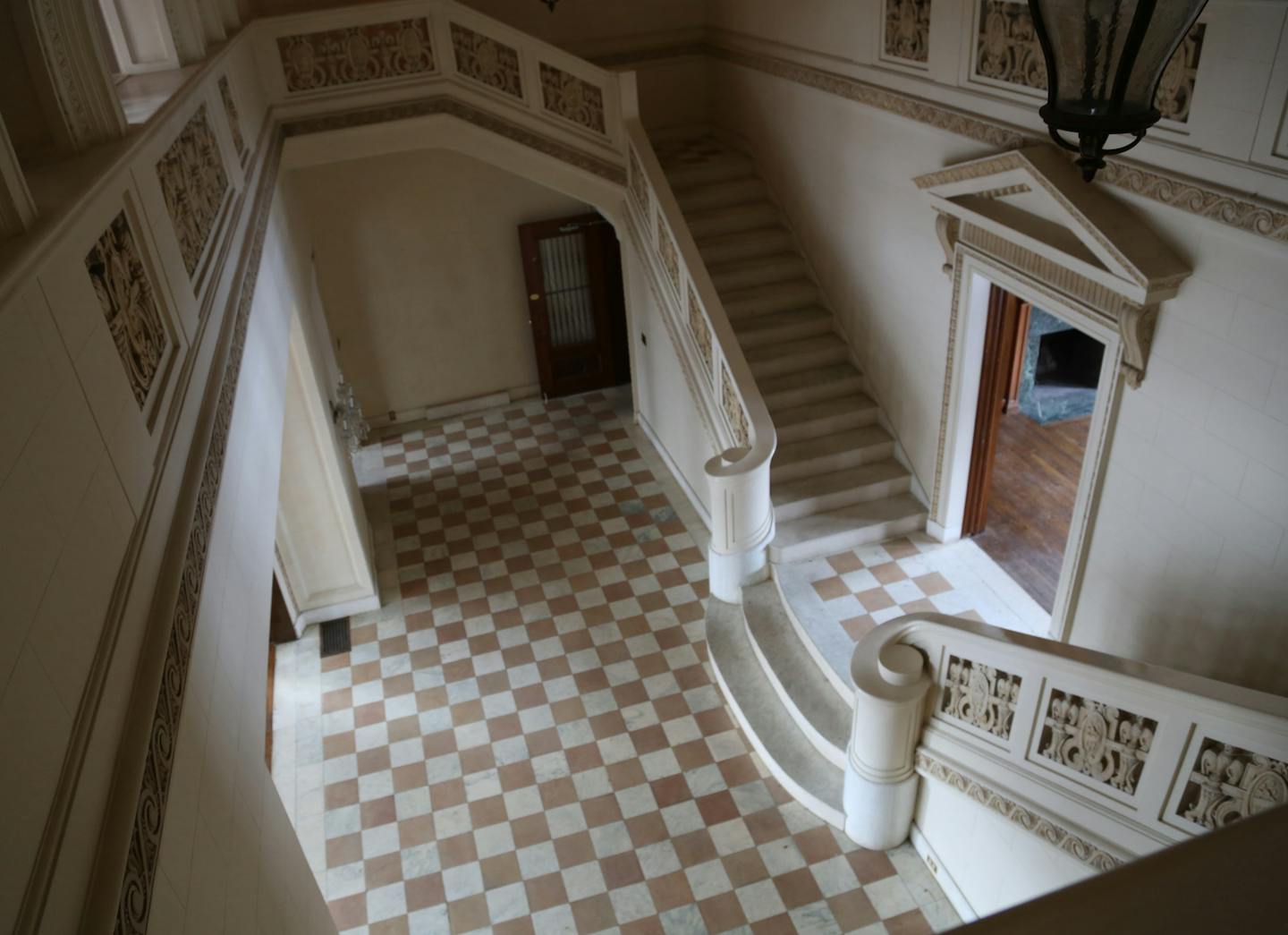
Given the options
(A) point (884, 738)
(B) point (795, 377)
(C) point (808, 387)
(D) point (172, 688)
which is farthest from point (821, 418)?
(D) point (172, 688)

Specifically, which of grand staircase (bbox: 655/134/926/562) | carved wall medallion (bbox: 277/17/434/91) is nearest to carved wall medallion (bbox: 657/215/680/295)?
grand staircase (bbox: 655/134/926/562)

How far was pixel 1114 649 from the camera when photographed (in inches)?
245

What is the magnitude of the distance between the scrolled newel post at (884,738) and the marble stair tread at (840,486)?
2743mm

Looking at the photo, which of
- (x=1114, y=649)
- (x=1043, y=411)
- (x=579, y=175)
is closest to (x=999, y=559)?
(x=1114, y=649)

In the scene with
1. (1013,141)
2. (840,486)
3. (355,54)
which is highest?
(355,54)

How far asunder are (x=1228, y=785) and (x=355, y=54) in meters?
9.00

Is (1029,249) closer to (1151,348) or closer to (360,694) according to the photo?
(1151,348)

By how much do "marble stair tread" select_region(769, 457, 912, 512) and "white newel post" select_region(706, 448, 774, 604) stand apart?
21 cm

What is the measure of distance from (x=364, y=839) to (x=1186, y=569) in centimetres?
591

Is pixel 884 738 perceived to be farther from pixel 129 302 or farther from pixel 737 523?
pixel 129 302

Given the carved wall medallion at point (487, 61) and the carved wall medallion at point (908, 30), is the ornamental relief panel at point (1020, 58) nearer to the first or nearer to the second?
the carved wall medallion at point (908, 30)

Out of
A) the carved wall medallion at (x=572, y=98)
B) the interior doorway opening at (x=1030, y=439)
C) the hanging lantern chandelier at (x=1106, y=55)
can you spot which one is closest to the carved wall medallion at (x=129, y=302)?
the hanging lantern chandelier at (x=1106, y=55)

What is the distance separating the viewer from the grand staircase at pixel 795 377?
8656mm

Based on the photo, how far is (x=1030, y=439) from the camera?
10445 mm
